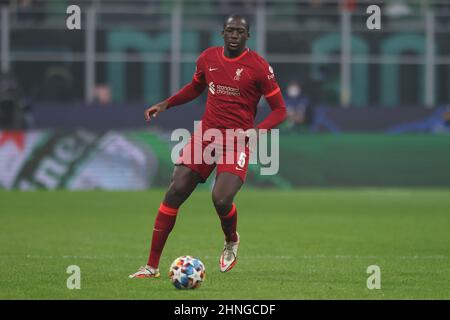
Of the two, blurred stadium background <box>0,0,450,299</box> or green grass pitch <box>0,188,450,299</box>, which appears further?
blurred stadium background <box>0,0,450,299</box>

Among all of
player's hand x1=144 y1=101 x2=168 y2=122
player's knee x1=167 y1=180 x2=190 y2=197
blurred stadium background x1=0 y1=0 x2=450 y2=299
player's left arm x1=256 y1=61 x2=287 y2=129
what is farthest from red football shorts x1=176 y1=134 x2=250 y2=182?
blurred stadium background x1=0 y1=0 x2=450 y2=299

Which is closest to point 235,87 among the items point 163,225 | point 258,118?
point 163,225

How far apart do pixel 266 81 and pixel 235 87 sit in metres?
0.31

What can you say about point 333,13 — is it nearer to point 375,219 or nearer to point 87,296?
point 375,219

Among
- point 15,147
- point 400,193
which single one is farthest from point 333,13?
point 15,147

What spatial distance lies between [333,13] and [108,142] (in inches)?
322

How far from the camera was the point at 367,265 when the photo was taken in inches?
494

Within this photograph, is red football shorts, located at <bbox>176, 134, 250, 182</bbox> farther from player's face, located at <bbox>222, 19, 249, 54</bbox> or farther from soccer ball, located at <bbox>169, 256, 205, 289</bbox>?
soccer ball, located at <bbox>169, 256, 205, 289</bbox>

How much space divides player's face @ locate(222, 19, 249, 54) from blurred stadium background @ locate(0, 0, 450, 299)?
2.52 meters

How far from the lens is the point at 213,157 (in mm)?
11445

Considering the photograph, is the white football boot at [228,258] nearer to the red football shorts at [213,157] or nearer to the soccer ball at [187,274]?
the red football shorts at [213,157]

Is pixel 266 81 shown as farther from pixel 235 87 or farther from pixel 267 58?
pixel 267 58

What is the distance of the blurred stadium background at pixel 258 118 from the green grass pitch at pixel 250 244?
63 mm

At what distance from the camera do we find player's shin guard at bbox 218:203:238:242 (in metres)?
11.6
